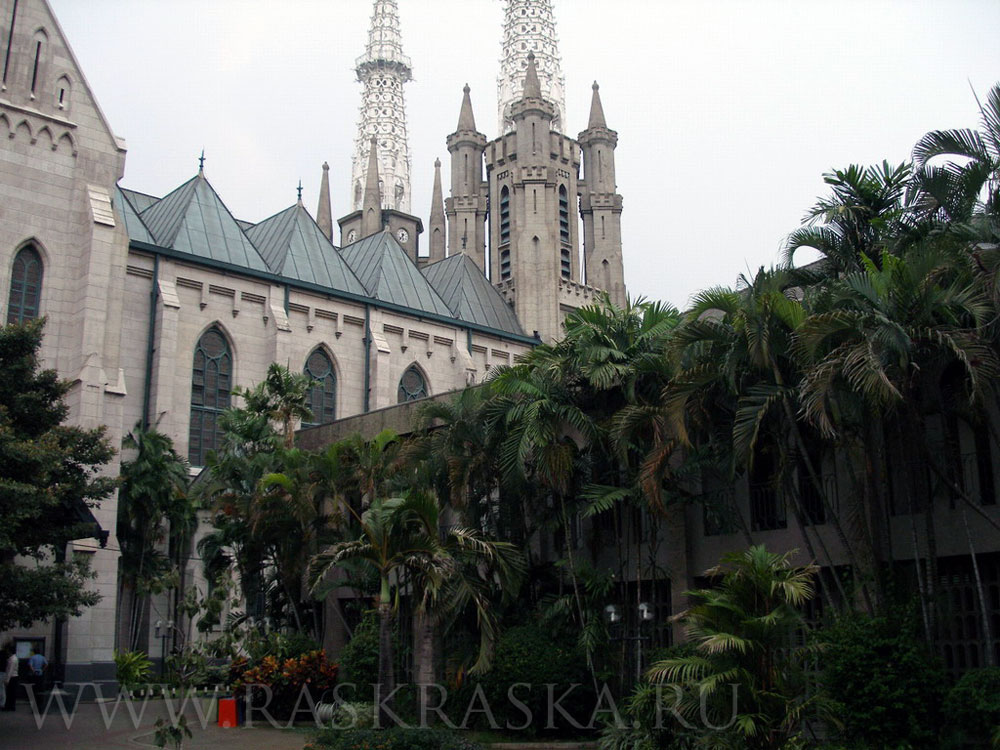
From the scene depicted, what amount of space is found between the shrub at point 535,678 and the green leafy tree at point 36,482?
794 cm

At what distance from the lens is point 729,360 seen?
15.1m

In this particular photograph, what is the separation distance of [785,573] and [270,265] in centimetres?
3226

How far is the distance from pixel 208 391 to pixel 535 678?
76.9 ft

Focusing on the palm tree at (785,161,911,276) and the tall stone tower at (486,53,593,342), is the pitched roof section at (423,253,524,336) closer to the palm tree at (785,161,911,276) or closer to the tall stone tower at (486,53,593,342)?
the tall stone tower at (486,53,593,342)

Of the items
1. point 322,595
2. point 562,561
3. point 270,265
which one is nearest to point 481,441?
point 562,561

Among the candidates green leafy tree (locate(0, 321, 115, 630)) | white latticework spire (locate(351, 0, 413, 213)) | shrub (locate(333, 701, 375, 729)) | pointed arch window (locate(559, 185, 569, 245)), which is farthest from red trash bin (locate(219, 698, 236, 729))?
white latticework spire (locate(351, 0, 413, 213))

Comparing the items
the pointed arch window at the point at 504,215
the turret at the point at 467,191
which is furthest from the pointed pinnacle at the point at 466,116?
the pointed arch window at the point at 504,215

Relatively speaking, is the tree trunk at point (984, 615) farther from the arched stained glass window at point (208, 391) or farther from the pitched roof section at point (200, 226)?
the pitched roof section at point (200, 226)

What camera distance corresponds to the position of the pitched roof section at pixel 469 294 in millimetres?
49156

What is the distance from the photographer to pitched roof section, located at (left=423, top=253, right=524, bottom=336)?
49.2m

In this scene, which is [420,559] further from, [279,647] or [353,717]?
[279,647]

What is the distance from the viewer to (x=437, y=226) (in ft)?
227

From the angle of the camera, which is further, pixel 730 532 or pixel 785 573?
pixel 730 532

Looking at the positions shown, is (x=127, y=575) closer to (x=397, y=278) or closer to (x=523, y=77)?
(x=397, y=278)
